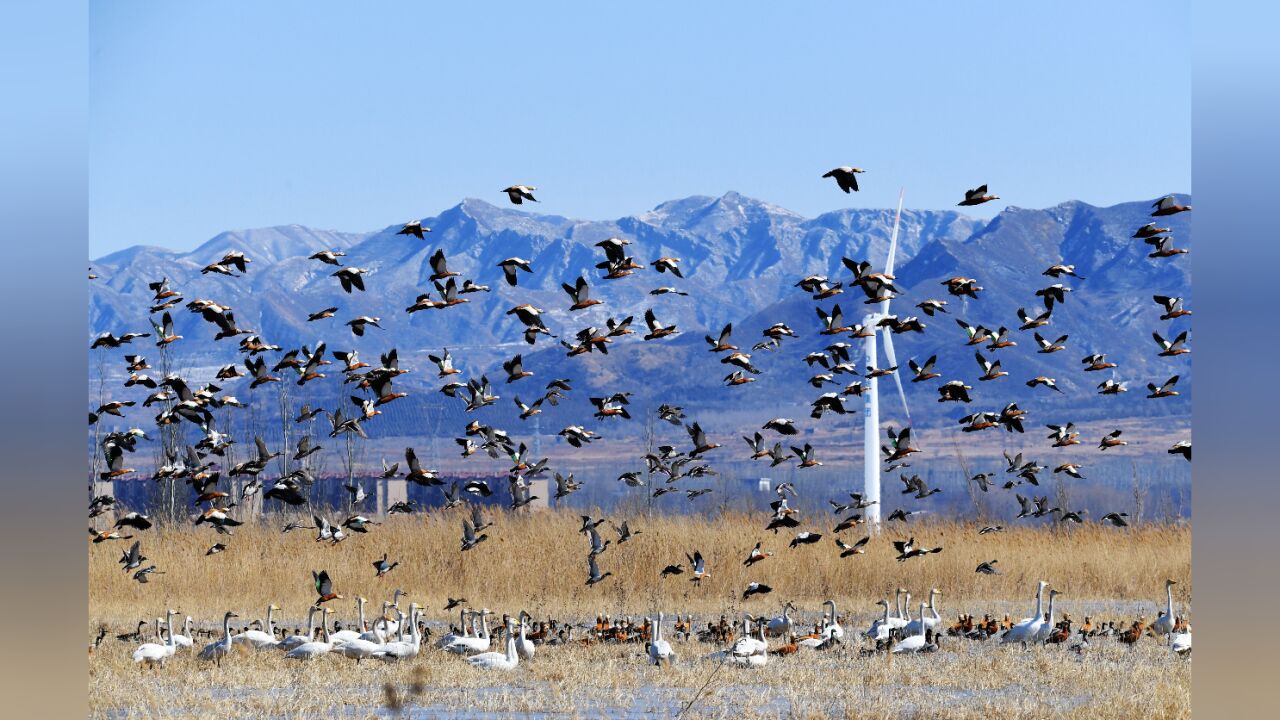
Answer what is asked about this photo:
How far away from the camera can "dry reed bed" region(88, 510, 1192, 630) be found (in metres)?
33.2

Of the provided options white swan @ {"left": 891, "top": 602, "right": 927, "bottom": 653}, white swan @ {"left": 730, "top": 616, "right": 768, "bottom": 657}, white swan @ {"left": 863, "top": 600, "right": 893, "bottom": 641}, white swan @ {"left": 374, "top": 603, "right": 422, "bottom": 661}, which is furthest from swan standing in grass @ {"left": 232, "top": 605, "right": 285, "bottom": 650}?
white swan @ {"left": 891, "top": 602, "right": 927, "bottom": 653}

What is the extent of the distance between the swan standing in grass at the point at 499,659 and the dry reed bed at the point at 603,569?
7451 mm

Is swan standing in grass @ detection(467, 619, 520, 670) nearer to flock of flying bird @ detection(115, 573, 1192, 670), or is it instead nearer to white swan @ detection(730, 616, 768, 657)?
flock of flying bird @ detection(115, 573, 1192, 670)

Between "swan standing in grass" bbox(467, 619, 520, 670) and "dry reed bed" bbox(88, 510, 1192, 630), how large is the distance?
293 inches

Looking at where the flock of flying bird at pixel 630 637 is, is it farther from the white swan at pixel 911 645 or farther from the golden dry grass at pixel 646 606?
the golden dry grass at pixel 646 606

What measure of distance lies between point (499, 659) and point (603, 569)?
10692mm

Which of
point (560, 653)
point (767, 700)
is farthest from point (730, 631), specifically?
point (767, 700)

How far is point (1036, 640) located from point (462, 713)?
32.5 ft

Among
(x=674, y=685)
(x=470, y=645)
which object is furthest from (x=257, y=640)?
(x=674, y=685)

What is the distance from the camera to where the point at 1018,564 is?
35750 millimetres

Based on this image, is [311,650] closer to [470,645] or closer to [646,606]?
[470,645]
